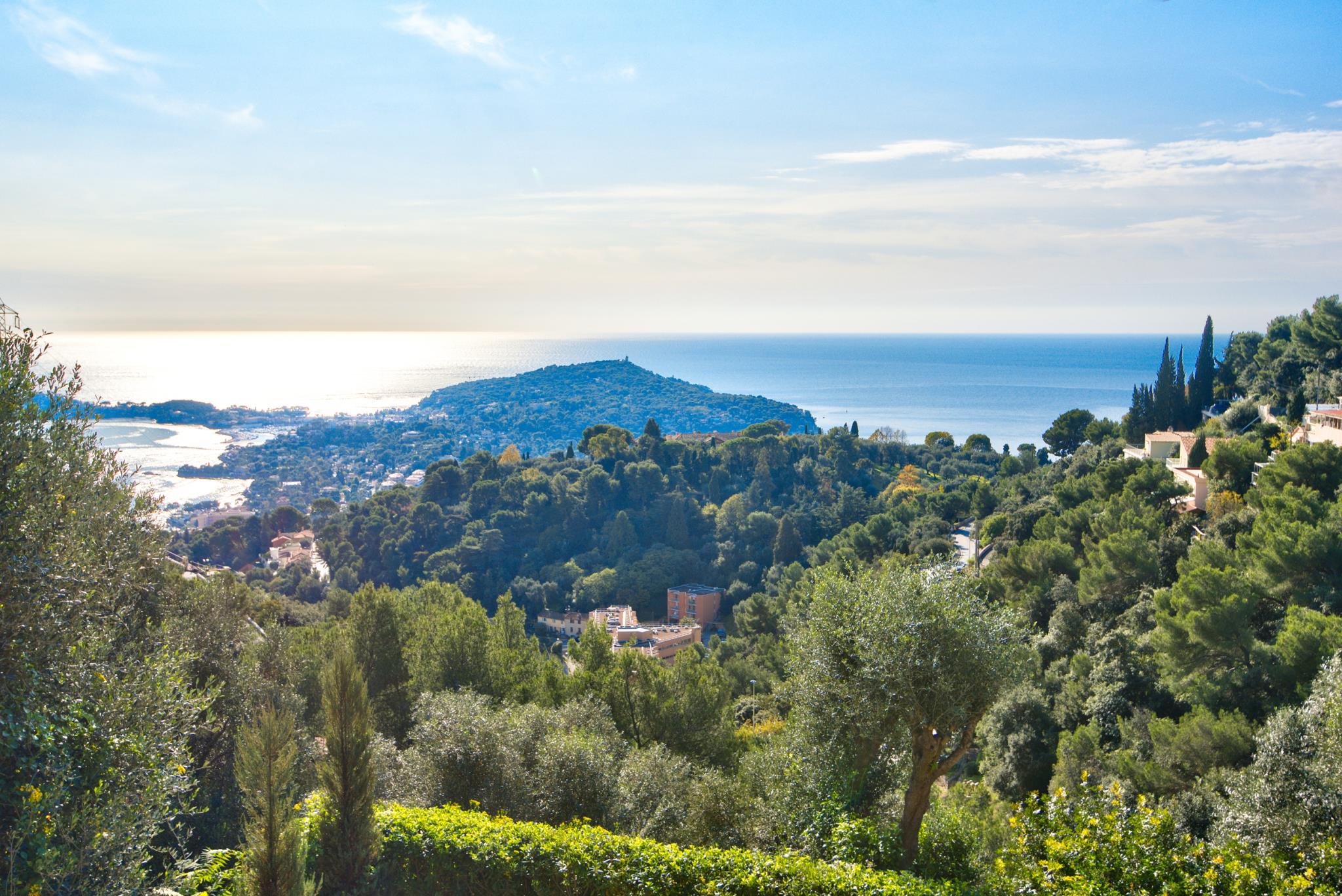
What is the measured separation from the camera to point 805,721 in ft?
26.2

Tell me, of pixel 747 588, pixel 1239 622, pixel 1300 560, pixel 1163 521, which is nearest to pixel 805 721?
pixel 1239 622

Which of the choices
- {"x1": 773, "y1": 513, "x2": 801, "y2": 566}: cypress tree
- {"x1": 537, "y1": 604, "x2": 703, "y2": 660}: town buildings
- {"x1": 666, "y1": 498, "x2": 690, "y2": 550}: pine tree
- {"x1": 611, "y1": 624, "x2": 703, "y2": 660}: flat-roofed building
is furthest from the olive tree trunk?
{"x1": 666, "y1": 498, "x2": 690, "y2": 550}: pine tree

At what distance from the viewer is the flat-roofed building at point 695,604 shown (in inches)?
1394

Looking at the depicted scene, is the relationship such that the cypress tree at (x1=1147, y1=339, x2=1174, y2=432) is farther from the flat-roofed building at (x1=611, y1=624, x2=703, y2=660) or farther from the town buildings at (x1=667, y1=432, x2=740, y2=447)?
the town buildings at (x1=667, y1=432, x2=740, y2=447)

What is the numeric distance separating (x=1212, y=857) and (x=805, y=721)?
3450 millimetres

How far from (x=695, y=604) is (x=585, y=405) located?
239ft

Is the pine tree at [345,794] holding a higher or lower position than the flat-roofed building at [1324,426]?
lower

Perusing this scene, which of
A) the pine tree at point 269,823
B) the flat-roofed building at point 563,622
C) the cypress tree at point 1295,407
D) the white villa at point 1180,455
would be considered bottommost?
the flat-roofed building at point 563,622

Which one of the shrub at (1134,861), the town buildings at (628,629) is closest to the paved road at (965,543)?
the town buildings at (628,629)

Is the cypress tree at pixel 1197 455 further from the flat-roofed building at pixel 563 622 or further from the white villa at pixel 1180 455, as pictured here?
the flat-roofed building at pixel 563 622

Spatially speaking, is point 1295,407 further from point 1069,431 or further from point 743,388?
point 743,388

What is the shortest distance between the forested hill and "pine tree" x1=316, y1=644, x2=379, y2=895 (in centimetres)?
8515

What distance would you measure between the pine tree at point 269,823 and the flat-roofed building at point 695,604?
1207 inches

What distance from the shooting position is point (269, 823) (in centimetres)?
504
